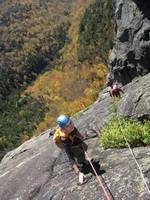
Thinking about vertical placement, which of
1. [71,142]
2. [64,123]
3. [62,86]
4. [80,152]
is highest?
[64,123]

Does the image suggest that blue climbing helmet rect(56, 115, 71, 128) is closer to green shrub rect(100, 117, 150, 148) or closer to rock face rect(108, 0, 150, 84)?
green shrub rect(100, 117, 150, 148)

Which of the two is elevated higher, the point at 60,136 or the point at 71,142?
the point at 60,136

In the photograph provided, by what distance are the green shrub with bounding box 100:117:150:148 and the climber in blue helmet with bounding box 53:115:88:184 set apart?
164cm

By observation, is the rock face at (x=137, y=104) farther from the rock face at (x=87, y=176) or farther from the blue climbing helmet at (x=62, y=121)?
the blue climbing helmet at (x=62, y=121)

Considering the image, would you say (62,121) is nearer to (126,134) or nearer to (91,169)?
(91,169)

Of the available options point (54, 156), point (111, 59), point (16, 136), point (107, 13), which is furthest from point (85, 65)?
point (54, 156)

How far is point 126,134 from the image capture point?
15.5 metres

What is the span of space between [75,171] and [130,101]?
4.94 m

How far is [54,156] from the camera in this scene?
719 inches

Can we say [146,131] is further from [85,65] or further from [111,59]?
[85,65]

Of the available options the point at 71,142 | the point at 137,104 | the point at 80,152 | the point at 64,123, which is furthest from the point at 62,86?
the point at 64,123

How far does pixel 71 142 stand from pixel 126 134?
2.40 metres

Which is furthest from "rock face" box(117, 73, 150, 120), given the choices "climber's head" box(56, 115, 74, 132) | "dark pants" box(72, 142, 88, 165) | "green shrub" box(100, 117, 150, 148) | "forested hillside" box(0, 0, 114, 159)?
"forested hillside" box(0, 0, 114, 159)

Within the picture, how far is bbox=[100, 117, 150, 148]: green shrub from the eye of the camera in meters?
15.3
